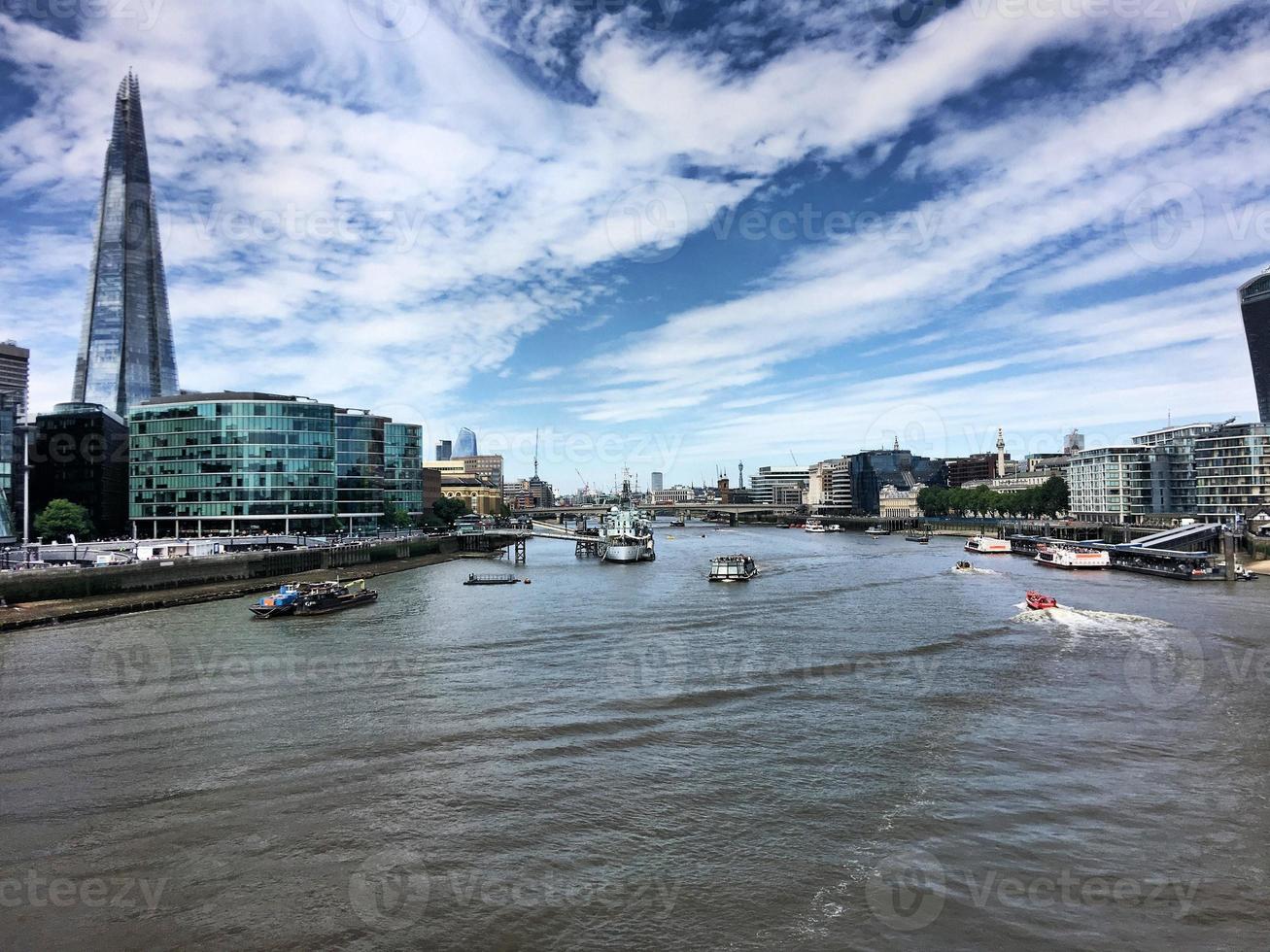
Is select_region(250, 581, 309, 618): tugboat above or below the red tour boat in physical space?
above

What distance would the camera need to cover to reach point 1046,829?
17672 millimetres

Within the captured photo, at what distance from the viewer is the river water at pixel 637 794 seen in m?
14.4

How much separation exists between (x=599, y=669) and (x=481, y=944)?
67.9 feet

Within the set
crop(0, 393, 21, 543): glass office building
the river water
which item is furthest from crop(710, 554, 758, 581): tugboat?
crop(0, 393, 21, 543): glass office building

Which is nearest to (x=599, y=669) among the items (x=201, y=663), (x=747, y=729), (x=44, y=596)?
(x=747, y=729)

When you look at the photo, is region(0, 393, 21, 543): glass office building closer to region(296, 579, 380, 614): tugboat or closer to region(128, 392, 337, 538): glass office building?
region(128, 392, 337, 538): glass office building

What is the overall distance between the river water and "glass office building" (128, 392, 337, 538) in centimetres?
7496

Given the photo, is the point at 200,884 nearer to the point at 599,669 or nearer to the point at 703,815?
the point at 703,815

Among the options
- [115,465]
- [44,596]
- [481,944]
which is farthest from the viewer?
[115,465]

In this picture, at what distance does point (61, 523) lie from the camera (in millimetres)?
88938

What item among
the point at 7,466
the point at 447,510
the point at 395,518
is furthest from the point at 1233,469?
the point at 7,466

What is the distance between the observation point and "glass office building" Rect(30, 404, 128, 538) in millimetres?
111375

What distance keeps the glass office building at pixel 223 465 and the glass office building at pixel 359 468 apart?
9.23m

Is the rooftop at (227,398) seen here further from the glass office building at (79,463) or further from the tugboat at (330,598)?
the tugboat at (330,598)
